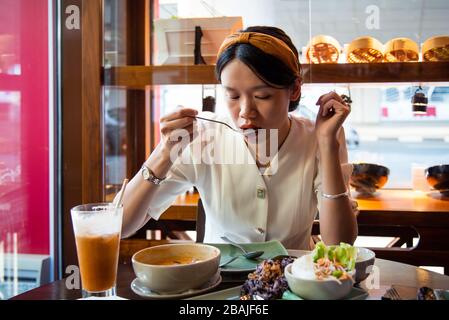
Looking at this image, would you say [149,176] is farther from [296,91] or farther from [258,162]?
[296,91]

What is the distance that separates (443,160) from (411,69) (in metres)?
0.56

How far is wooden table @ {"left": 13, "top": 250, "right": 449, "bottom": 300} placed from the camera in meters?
0.78

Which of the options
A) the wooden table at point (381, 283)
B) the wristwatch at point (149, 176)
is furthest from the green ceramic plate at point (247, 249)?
the wristwatch at point (149, 176)

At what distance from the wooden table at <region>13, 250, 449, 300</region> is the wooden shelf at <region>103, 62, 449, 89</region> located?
1196mm

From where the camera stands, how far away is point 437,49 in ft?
6.47

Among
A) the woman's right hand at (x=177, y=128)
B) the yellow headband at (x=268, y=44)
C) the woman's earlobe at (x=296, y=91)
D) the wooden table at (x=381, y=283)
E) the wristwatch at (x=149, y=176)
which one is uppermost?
the yellow headband at (x=268, y=44)

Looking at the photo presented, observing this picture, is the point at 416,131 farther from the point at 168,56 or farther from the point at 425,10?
the point at 168,56

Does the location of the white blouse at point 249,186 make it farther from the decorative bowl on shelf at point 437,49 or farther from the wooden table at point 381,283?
the decorative bowl on shelf at point 437,49

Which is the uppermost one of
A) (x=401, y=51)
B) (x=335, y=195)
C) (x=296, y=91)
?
(x=401, y=51)

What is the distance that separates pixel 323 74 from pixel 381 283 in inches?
52.0

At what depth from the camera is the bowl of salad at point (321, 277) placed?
693mm

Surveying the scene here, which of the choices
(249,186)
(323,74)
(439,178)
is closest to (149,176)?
(249,186)

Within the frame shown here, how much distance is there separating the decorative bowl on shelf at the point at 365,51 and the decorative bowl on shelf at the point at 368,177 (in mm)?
496

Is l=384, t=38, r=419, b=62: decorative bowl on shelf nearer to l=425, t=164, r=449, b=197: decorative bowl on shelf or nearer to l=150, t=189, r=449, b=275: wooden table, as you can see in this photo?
l=425, t=164, r=449, b=197: decorative bowl on shelf
